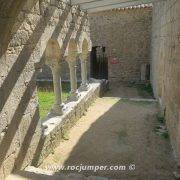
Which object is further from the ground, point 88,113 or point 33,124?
point 33,124

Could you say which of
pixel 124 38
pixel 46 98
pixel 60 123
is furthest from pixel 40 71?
pixel 124 38

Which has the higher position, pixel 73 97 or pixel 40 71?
pixel 40 71

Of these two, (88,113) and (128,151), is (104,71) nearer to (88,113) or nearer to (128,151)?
(88,113)

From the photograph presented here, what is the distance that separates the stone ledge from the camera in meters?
5.16

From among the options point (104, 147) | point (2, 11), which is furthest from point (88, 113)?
point (2, 11)

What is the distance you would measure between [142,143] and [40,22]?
10.6 ft

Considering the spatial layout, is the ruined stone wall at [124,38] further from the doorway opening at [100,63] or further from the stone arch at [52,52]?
the stone arch at [52,52]

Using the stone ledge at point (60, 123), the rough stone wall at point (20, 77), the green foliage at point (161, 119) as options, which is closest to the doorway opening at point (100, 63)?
the stone ledge at point (60, 123)

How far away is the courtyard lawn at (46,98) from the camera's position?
8.34 metres

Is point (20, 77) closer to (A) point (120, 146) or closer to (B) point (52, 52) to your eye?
(B) point (52, 52)

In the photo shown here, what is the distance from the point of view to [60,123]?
20.3 ft

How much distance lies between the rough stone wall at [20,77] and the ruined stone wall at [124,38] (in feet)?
29.7

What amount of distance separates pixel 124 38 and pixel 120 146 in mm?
8990

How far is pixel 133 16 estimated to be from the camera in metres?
13.6
